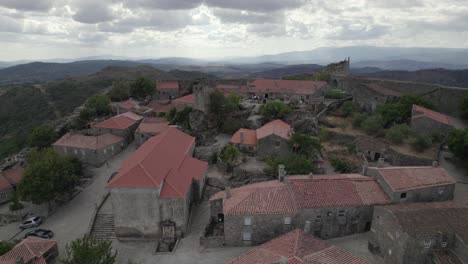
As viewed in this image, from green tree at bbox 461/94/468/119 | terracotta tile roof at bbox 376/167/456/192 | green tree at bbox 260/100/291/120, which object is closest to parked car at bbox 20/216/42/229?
green tree at bbox 260/100/291/120

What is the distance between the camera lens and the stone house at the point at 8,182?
143 ft

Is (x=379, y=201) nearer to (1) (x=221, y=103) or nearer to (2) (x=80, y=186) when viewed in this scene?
(1) (x=221, y=103)

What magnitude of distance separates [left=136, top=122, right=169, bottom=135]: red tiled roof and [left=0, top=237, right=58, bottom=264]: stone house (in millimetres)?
22634

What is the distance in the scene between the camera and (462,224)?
2103 cm

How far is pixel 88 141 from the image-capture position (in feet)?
151

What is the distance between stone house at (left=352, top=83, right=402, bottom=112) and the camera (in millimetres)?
51125

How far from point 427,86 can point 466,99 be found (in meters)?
7.23

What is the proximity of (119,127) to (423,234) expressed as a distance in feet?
140

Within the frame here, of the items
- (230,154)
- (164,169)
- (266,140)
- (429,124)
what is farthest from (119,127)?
(429,124)

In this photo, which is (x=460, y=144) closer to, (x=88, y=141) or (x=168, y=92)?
(x=88, y=141)

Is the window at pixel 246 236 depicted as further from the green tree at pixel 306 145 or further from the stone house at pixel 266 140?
the stone house at pixel 266 140

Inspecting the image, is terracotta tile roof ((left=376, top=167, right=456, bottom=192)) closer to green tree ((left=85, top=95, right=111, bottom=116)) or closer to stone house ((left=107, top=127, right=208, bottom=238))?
stone house ((left=107, top=127, right=208, bottom=238))

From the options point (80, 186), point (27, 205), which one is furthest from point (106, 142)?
point (27, 205)

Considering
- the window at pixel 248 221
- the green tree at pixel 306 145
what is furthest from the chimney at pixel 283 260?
the green tree at pixel 306 145
